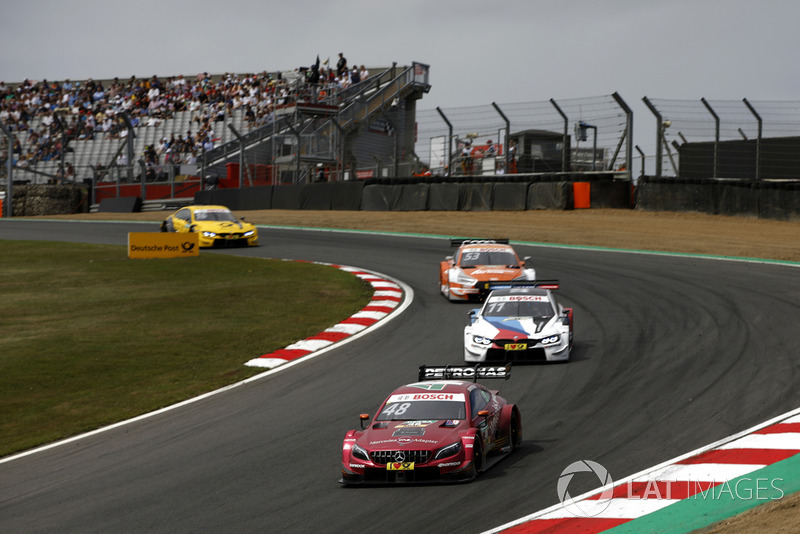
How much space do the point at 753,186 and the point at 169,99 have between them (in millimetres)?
34592

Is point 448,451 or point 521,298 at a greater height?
point 521,298

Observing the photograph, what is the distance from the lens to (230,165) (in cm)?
4291

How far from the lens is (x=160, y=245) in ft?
85.0

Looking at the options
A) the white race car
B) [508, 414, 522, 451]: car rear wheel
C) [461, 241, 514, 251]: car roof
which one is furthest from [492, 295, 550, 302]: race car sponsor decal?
[508, 414, 522, 451]: car rear wheel

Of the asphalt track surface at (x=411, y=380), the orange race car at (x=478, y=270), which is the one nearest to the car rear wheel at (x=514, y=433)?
the asphalt track surface at (x=411, y=380)

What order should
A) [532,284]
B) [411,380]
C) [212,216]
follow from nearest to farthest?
1. [411,380]
2. [532,284]
3. [212,216]

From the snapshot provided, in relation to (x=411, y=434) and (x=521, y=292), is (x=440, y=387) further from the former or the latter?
(x=521, y=292)

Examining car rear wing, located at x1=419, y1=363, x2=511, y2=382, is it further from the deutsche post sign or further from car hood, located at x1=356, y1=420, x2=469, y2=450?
the deutsche post sign

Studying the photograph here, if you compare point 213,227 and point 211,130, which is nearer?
point 213,227

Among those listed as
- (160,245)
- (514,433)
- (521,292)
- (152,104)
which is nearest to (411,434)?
(514,433)

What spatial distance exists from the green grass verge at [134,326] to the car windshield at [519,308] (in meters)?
3.43

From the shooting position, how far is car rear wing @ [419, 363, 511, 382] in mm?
10359

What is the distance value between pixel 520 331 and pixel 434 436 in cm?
518

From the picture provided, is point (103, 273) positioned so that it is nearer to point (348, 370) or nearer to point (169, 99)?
point (348, 370)
